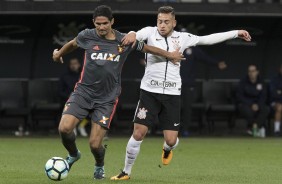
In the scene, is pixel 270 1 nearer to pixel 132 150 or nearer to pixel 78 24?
pixel 78 24

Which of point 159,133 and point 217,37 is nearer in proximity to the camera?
point 217,37

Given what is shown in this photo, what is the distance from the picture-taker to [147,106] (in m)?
11.1

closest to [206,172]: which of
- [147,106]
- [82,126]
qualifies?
[147,106]

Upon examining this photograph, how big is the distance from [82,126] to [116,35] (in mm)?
10093

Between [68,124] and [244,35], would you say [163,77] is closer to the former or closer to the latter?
[244,35]

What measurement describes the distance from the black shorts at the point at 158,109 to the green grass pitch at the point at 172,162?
734 mm

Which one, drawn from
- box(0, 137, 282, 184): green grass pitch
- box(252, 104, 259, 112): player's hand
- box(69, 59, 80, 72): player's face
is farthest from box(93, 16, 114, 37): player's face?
box(252, 104, 259, 112): player's hand

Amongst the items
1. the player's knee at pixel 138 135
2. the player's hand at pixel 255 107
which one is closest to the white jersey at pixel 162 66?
the player's knee at pixel 138 135

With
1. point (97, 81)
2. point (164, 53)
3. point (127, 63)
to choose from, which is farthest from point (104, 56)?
point (127, 63)

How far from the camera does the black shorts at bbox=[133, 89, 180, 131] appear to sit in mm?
11094

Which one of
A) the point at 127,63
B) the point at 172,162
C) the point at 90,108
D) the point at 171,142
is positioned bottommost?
the point at 172,162

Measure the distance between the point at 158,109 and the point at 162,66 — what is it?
0.56 metres

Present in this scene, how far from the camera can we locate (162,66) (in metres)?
11.2

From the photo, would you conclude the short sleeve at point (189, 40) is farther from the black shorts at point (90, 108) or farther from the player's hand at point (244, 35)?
the black shorts at point (90, 108)
